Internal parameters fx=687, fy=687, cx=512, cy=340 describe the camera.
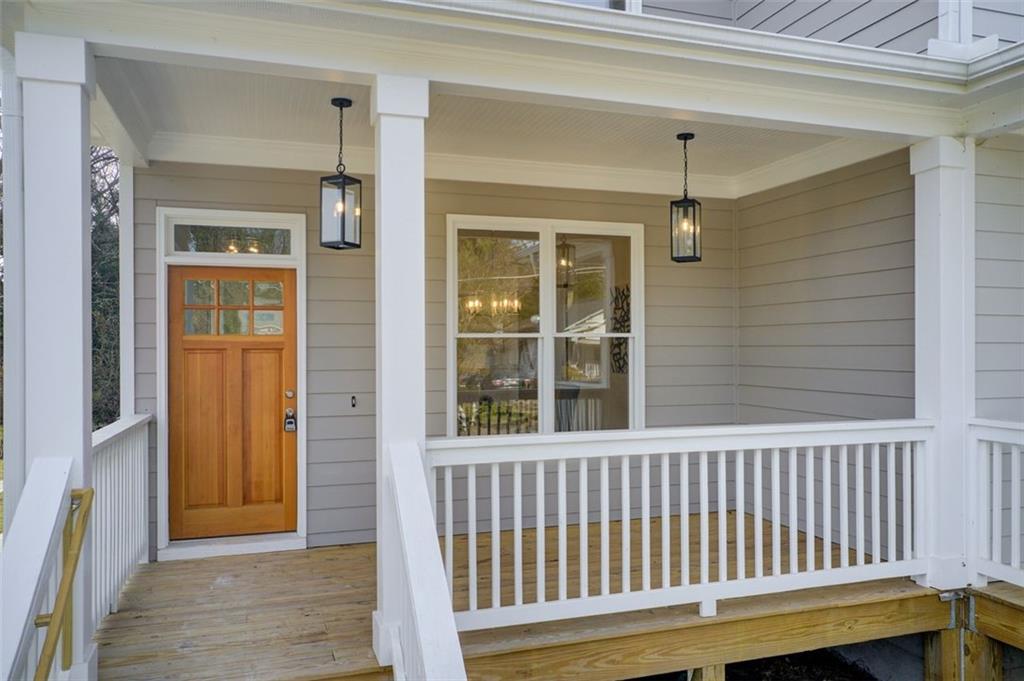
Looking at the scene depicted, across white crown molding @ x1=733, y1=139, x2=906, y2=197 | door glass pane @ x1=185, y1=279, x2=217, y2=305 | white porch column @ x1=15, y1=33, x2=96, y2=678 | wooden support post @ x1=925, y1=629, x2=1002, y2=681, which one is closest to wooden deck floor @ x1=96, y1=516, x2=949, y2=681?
wooden support post @ x1=925, y1=629, x2=1002, y2=681

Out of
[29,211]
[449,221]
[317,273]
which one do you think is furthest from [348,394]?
[29,211]

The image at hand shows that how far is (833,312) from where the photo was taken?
4715 mm

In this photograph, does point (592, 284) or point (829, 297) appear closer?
point (829, 297)

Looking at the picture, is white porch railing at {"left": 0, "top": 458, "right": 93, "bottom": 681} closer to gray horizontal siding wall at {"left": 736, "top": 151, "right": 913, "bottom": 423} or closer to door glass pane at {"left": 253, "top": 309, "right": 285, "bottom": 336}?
door glass pane at {"left": 253, "top": 309, "right": 285, "bottom": 336}

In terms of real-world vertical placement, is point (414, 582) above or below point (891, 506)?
above

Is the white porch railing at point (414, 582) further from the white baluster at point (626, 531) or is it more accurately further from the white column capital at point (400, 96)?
the white column capital at point (400, 96)

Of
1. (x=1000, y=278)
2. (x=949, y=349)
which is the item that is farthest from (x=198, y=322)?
(x=1000, y=278)

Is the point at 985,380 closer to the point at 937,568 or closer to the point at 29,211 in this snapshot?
the point at 937,568

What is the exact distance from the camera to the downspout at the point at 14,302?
251 cm

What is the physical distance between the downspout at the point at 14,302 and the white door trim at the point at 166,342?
1911 millimetres

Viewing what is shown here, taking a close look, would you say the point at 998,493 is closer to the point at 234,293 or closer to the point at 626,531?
the point at 626,531

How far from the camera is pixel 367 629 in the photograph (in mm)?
3258

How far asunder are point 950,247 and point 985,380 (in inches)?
31.7

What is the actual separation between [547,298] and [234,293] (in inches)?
86.8
